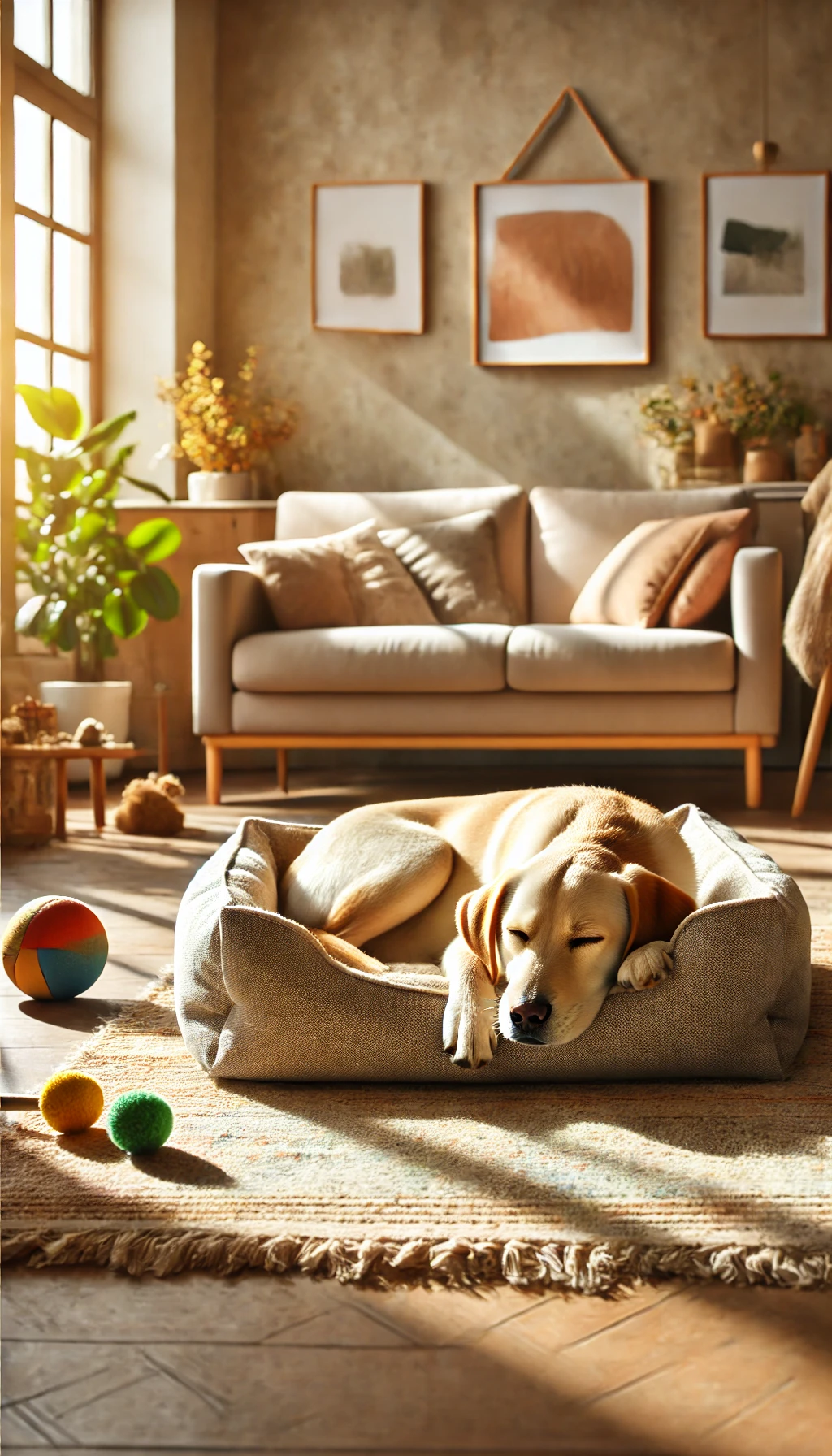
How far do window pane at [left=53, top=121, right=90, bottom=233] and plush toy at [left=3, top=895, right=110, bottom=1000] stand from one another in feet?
13.1

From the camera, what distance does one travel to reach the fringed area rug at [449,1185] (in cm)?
116

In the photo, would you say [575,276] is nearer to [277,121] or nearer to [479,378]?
[479,378]

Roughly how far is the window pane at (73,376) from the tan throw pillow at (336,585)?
137 centimetres

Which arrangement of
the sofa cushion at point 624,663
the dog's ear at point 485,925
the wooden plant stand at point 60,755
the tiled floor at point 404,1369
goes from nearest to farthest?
the tiled floor at point 404,1369 → the dog's ear at point 485,925 → the wooden plant stand at point 60,755 → the sofa cushion at point 624,663

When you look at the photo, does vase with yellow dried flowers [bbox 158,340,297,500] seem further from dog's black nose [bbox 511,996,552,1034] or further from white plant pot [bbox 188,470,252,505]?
dog's black nose [bbox 511,996,552,1034]

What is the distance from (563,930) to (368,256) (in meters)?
4.61

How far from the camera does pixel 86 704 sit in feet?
15.4

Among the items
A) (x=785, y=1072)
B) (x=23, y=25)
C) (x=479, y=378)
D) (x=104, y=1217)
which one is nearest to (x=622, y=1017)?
(x=785, y=1072)

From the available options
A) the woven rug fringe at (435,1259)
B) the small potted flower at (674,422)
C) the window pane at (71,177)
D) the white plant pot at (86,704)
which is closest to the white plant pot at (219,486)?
the white plant pot at (86,704)

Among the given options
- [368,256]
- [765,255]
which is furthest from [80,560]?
[765,255]

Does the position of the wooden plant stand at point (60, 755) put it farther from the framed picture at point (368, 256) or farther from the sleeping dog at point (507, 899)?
the framed picture at point (368, 256)

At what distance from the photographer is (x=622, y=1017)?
1.57 metres

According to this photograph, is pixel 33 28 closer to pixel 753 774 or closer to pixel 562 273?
pixel 562 273

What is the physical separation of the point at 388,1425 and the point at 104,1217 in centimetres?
41
